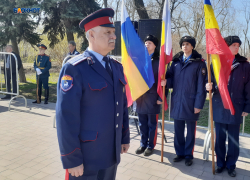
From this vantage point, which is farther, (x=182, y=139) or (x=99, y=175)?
(x=182, y=139)

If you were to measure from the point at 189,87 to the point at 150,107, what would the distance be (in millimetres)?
839

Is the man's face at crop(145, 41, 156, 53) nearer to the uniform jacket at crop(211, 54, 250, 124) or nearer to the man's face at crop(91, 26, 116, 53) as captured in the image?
the uniform jacket at crop(211, 54, 250, 124)

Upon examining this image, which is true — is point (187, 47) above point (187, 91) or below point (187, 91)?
above

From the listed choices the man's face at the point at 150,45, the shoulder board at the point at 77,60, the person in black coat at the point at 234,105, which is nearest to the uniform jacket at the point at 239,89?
the person in black coat at the point at 234,105

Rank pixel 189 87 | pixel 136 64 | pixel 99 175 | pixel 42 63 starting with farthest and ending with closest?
pixel 42 63
pixel 136 64
pixel 189 87
pixel 99 175

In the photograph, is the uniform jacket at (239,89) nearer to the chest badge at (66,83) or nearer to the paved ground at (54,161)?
the paved ground at (54,161)

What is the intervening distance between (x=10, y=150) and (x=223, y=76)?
3889 mm

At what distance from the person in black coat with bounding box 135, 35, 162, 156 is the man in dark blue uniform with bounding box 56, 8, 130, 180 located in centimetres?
216

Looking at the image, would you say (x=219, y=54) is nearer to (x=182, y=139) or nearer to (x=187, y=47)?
(x=187, y=47)

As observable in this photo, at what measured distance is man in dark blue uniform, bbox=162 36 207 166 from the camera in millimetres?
3770

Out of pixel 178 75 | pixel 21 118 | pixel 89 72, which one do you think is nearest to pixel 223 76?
pixel 178 75

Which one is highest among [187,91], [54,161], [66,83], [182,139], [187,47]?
[187,47]

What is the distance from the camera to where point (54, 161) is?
397 centimetres

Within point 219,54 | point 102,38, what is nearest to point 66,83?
point 102,38
